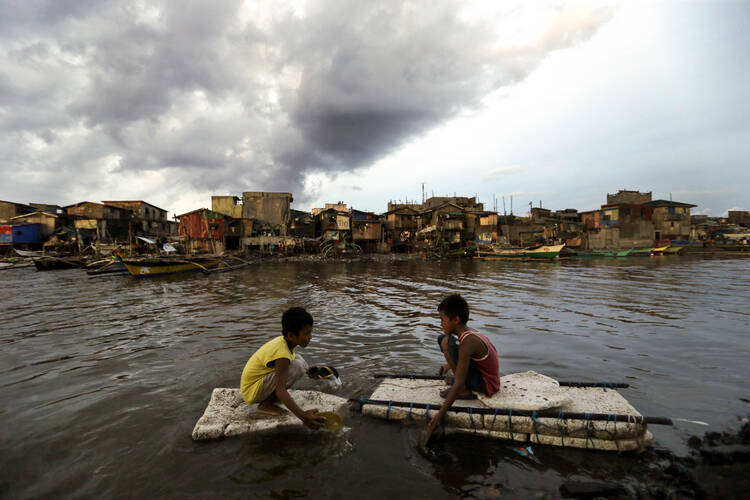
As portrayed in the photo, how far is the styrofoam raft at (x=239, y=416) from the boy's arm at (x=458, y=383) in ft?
3.99

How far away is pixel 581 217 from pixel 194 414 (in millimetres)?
62366

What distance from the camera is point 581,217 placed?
5422 centimetres

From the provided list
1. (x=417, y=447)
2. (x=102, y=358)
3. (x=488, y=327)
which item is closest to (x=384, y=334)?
(x=488, y=327)

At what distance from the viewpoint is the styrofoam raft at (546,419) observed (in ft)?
10.5

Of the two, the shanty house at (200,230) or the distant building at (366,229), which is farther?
the distant building at (366,229)

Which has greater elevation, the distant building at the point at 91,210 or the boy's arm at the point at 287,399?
the distant building at the point at 91,210

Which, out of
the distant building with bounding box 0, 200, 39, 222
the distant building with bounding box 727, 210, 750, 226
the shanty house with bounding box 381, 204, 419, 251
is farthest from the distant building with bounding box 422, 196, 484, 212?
the distant building with bounding box 0, 200, 39, 222

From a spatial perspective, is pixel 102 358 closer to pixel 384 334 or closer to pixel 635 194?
pixel 384 334

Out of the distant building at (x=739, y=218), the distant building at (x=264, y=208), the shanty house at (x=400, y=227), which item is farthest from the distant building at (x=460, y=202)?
the distant building at (x=739, y=218)

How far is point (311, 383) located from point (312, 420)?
1769mm

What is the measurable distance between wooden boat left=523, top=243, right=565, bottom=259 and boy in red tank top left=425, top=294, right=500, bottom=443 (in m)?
36.4

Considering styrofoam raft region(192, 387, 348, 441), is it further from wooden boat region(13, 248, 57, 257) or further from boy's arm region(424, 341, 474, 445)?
wooden boat region(13, 248, 57, 257)

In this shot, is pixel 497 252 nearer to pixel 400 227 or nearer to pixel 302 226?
pixel 400 227

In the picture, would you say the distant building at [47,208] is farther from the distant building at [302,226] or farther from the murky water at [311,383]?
the murky water at [311,383]
